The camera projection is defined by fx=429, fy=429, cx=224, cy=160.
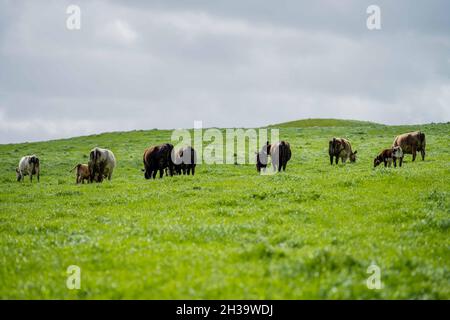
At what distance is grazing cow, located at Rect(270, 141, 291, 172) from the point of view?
99.6 ft

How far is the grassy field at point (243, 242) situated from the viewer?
7.25 metres

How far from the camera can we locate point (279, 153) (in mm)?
30391

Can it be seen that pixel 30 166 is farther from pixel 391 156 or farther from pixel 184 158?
pixel 391 156

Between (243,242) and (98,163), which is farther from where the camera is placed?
(98,163)

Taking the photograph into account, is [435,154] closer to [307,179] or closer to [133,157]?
[307,179]

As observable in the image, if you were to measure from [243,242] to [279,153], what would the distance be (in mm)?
20927

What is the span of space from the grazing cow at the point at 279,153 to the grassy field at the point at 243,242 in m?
9.47

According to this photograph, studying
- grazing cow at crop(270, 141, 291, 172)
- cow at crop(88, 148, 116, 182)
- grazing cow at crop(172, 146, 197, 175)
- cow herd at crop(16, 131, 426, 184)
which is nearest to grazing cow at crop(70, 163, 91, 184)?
cow herd at crop(16, 131, 426, 184)

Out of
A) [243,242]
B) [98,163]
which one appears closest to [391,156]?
[98,163]

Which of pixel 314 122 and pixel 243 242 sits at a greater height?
pixel 314 122

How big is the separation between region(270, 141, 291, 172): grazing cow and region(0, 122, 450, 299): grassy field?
9.47 m

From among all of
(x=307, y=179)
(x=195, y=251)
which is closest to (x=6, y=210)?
(x=195, y=251)
